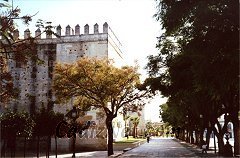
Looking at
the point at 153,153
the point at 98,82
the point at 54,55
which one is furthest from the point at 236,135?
the point at 54,55

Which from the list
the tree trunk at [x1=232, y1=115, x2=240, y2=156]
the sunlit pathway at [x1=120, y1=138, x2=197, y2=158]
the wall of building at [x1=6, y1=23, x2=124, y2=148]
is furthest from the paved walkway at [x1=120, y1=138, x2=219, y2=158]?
the wall of building at [x1=6, y1=23, x2=124, y2=148]

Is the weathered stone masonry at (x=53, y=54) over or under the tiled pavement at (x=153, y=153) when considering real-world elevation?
over

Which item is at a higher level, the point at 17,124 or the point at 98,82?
the point at 98,82

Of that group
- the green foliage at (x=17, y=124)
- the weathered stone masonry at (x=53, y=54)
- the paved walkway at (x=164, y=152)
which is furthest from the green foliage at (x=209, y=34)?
the weathered stone masonry at (x=53, y=54)

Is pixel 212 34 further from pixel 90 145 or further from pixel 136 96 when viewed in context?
pixel 90 145

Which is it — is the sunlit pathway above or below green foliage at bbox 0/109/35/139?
below

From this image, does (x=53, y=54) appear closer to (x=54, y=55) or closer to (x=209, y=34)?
(x=54, y=55)

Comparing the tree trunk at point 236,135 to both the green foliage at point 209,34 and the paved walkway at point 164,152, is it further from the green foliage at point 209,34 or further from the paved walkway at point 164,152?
the green foliage at point 209,34

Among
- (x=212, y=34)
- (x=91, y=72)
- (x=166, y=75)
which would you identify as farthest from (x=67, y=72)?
(x=212, y=34)

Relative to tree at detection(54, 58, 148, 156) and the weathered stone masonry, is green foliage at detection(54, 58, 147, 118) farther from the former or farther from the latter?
the weathered stone masonry

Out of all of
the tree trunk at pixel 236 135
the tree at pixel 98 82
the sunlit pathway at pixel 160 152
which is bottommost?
the sunlit pathway at pixel 160 152

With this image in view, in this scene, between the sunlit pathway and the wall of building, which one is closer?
the sunlit pathway

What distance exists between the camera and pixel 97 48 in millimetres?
48750

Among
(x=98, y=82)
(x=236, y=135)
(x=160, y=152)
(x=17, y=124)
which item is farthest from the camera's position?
(x=17, y=124)
